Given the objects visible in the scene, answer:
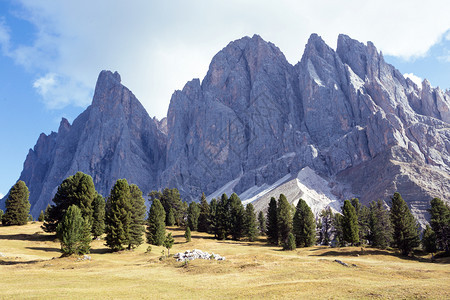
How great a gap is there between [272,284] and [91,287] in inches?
562

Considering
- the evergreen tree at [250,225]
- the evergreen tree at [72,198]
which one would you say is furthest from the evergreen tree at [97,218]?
the evergreen tree at [250,225]

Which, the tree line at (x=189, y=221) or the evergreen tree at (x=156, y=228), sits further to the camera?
the evergreen tree at (x=156, y=228)

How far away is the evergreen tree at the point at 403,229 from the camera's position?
191 ft

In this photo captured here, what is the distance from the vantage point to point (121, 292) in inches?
885

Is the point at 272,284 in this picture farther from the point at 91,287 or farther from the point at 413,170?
the point at 413,170

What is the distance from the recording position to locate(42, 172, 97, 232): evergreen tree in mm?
56750

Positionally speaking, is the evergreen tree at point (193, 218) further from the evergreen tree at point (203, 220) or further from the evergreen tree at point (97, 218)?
the evergreen tree at point (97, 218)

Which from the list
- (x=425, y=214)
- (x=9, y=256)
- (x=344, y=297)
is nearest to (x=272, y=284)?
(x=344, y=297)

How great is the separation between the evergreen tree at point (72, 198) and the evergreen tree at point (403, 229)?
58.1 m

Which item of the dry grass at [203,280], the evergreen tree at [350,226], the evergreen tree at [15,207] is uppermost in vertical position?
the evergreen tree at [15,207]

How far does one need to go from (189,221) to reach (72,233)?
56.5 metres

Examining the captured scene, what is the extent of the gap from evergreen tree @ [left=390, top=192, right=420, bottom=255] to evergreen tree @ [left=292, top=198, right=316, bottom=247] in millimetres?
17614

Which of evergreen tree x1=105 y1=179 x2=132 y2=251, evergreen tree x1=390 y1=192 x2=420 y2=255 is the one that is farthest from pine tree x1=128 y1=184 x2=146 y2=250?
evergreen tree x1=390 y1=192 x2=420 y2=255

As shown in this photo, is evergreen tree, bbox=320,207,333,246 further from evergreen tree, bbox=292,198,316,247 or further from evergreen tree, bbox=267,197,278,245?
evergreen tree, bbox=267,197,278,245
